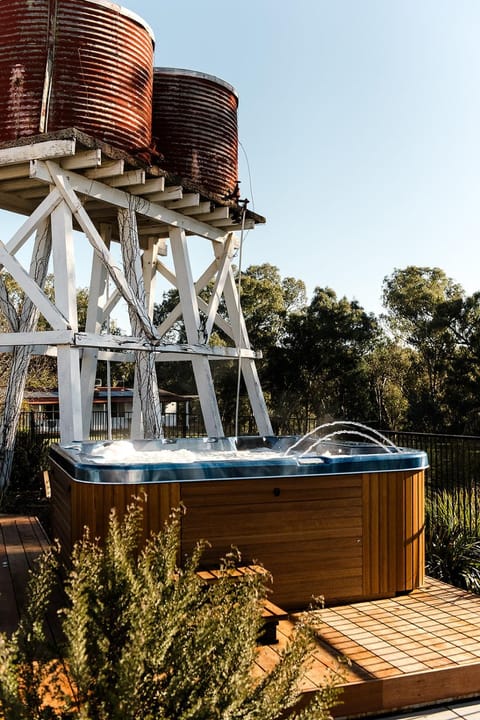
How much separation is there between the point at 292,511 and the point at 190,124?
732 centimetres

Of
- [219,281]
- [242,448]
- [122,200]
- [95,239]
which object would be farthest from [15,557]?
[219,281]

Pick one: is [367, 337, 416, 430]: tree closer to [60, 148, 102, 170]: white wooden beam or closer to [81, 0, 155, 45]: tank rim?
[81, 0, 155, 45]: tank rim

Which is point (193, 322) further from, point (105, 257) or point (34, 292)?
point (34, 292)

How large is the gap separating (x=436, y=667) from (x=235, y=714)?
5.21 ft

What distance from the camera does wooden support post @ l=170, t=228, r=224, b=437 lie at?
32.5 ft

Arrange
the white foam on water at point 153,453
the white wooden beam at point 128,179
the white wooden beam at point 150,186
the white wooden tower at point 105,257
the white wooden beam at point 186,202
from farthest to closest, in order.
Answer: the white wooden beam at point 186,202 < the white wooden beam at point 150,186 < the white wooden beam at point 128,179 < the white wooden tower at point 105,257 < the white foam on water at point 153,453

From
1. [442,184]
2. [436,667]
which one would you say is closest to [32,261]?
[436,667]

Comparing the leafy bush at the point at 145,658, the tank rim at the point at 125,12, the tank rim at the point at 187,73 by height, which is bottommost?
the leafy bush at the point at 145,658

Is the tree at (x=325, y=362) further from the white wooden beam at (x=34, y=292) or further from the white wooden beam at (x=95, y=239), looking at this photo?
the white wooden beam at (x=34, y=292)

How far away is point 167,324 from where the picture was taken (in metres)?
11.5

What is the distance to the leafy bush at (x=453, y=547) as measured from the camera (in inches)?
215

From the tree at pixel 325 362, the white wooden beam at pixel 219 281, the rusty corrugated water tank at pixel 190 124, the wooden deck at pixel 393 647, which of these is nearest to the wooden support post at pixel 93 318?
the white wooden beam at pixel 219 281

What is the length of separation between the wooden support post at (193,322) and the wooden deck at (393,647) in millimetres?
5211

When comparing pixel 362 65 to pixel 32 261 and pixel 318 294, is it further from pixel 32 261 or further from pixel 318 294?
pixel 318 294
